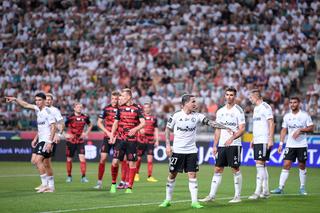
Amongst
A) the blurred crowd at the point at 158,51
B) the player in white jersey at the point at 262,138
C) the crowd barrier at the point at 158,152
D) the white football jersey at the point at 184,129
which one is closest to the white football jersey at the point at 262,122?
the player in white jersey at the point at 262,138

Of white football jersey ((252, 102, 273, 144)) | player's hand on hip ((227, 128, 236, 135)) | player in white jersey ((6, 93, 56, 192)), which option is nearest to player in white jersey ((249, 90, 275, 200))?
white football jersey ((252, 102, 273, 144))

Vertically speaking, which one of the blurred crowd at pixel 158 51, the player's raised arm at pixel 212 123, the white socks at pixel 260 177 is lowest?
the white socks at pixel 260 177

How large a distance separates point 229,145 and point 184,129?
1661mm

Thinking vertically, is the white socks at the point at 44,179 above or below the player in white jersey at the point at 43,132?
below

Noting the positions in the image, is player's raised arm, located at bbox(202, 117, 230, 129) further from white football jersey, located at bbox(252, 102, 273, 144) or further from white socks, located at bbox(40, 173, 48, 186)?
white socks, located at bbox(40, 173, 48, 186)

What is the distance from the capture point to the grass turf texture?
1508 centimetres

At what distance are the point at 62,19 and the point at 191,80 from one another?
1194cm

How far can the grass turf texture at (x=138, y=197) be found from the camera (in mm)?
15078

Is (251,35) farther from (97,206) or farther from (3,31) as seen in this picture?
(97,206)

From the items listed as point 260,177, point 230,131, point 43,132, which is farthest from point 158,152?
point 230,131

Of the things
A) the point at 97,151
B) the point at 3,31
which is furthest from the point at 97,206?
the point at 3,31

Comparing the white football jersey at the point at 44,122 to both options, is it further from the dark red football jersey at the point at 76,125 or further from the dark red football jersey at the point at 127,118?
the dark red football jersey at the point at 76,125

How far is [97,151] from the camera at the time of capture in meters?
34.7

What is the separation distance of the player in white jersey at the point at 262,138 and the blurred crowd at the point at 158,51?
12656 mm
